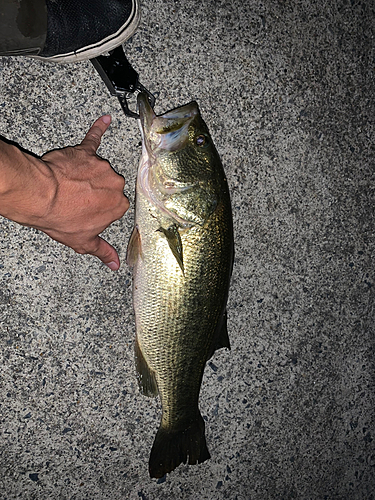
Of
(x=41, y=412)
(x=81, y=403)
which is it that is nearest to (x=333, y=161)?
(x=81, y=403)

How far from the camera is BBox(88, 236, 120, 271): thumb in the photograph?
164 cm

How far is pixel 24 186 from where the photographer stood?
4.33 ft

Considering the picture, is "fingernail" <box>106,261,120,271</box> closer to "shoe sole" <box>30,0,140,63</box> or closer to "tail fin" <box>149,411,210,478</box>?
"tail fin" <box>149,411,210,478</box>

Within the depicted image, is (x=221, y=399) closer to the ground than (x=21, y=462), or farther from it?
closer to the ground

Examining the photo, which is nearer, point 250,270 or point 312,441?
point 250,270

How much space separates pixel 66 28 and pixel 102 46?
16 centimetres

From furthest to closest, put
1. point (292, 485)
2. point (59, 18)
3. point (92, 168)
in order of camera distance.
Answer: point (292, 485) → point (92, 168) → point (59, 18)

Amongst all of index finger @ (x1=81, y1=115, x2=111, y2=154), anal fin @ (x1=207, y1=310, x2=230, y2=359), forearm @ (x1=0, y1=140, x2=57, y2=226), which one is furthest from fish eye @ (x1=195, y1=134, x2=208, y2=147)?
anal fin @ (x1=207, y1=310, x2=230, y2=359)

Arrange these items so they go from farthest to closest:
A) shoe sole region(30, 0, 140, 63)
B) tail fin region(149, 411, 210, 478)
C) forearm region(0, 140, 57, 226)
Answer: tail fin region(149, 411, 210, 478) < shoe sole region(30, 0, 140, 63) < forearm region(0, 140, 57, 226)

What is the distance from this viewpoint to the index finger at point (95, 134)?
5.33ft

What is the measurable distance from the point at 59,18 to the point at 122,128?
0.49 meters

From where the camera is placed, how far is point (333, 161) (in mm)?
2117

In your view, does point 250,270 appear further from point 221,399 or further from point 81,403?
point 81,403

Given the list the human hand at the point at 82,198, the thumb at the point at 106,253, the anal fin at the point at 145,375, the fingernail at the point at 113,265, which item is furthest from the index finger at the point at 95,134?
the anal fin at the point at 145,375
